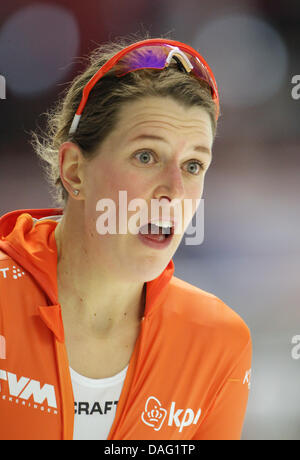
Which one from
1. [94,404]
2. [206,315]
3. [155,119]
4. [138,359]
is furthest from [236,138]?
[94,404]

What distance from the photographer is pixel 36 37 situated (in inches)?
94.6

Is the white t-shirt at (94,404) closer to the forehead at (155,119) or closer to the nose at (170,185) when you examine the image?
the nose at (170,185)

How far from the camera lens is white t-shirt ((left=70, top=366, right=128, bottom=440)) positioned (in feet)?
5.11

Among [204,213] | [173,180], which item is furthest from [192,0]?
[173,180]

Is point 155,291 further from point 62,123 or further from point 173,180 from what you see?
point 62,123

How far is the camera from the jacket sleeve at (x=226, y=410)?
178cm

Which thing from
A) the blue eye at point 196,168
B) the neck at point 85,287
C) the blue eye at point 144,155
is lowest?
the neck at point 85,287

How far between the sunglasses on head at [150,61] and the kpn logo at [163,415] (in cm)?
86

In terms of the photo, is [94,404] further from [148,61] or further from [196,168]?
[148,61]

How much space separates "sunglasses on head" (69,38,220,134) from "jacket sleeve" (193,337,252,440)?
35.7 inches

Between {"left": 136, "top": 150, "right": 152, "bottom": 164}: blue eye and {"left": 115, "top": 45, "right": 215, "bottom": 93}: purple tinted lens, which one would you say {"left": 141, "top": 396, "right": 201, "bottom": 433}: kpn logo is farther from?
{"left": 115, "top": 45, "right": 215, "bottom": 93}: purple tinted lens

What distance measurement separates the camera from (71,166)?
1619 millimetres

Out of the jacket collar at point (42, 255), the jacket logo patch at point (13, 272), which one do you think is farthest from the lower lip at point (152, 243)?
the jacket logo patch at point (13, 272)

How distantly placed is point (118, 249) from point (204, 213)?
165 centimetres
